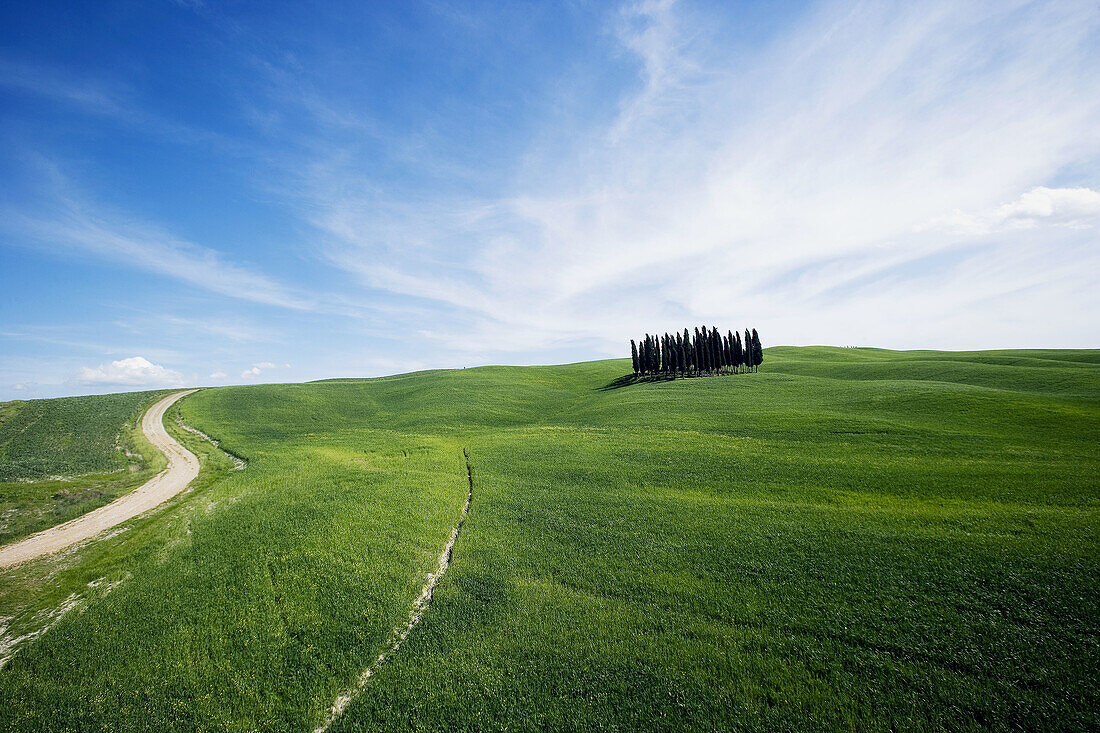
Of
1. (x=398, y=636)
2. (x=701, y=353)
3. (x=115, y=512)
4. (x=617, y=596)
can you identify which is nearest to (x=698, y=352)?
(x=701, y=353)

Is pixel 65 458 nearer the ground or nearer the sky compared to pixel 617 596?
nearer the sky

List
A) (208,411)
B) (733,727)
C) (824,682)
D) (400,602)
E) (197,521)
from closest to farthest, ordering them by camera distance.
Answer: (733,727), (824,682), (400,602), (197,521), (208,411)

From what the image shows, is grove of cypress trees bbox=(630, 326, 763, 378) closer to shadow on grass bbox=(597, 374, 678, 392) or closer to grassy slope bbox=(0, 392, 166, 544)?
shadow on grass bbox=(597, 374, 678, 392)

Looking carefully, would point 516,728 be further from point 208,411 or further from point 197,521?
point 208,411

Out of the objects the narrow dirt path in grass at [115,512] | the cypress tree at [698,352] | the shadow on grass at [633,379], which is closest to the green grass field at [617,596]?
the narrow dirt path in grass at [115,512]

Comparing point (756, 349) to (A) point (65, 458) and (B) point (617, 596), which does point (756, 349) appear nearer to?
(B) point (617, 596)

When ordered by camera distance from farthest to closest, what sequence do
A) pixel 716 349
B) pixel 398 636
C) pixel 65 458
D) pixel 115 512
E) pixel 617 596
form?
pixel 716 349, pixel 65 458, pixel 115 512, pixel 617 596, pixel 398 636

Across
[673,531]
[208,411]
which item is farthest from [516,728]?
[208,411]
